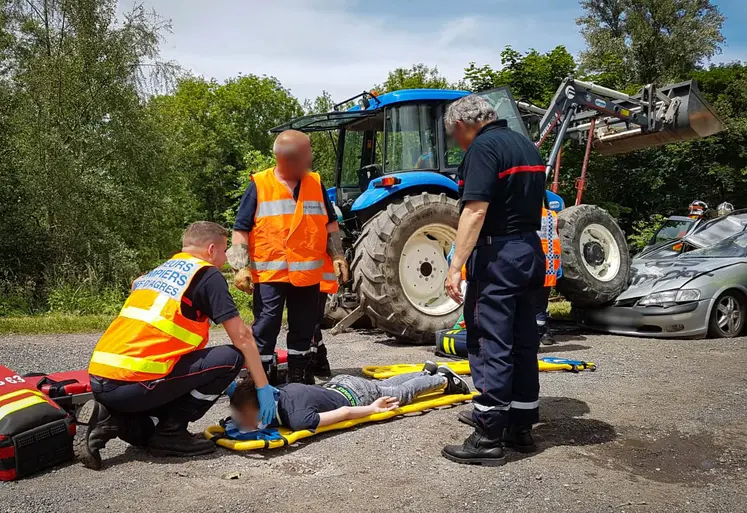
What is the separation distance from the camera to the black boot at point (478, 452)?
3.71 m

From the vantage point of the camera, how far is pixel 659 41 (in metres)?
31.6

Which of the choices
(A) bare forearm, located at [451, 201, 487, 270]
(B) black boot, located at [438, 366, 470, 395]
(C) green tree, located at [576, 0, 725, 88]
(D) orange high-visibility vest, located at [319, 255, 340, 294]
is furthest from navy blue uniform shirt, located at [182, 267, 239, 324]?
(C) green tree, located at [576, 0, 725, 88]

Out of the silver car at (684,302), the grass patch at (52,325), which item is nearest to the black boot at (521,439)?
the silver car at (684,302)

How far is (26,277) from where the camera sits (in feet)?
40.6

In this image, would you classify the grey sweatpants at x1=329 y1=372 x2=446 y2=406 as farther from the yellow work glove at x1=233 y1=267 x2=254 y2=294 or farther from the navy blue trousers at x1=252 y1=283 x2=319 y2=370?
the yellow work glove at x1=233 y1=267 x2=254 y2=294

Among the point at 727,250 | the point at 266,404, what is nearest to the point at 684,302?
the point at 727,250

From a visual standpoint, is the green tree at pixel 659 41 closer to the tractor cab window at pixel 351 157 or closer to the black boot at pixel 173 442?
the tractor cab window at pixel 351 157

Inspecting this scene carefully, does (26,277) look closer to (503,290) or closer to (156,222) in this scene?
(156,222)

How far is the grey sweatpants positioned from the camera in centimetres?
452

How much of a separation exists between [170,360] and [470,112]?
2201 mm

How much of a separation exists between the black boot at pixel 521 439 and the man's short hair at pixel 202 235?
2.01m

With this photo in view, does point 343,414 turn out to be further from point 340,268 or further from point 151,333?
point 340,268

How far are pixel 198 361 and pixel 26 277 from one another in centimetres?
1014

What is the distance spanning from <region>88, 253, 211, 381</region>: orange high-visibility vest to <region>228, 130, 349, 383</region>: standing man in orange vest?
3.67 ft
